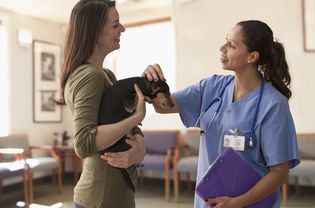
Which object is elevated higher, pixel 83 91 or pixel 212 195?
pixel 83 91

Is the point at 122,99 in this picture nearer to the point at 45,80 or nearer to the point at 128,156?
the point at 128,156

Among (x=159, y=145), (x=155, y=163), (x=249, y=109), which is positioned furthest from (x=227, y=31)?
(x=249, y=109)

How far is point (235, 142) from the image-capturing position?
4.39ft

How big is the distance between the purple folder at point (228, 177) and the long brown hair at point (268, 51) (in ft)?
1.21

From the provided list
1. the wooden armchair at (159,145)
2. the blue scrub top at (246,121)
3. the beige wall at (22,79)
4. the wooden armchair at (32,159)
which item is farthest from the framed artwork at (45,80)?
the blue scrub top at (246,121)

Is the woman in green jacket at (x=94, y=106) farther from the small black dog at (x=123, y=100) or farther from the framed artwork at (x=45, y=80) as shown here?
the framed artwork at (x=45, y=80)

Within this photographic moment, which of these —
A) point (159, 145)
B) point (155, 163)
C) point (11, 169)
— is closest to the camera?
point (11, 169)

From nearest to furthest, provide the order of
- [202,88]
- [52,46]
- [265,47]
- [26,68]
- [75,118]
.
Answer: [75,118], [265,47], [202,88], [26,68], [52,46]

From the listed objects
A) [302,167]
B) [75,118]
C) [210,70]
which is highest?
[210,70]

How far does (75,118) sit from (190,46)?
14.0 ft

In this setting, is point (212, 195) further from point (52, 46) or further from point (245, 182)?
point (52, 46)

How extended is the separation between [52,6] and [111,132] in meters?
4.64

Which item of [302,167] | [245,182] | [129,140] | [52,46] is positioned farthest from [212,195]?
[52,46]

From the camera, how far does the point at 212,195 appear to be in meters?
1.29
